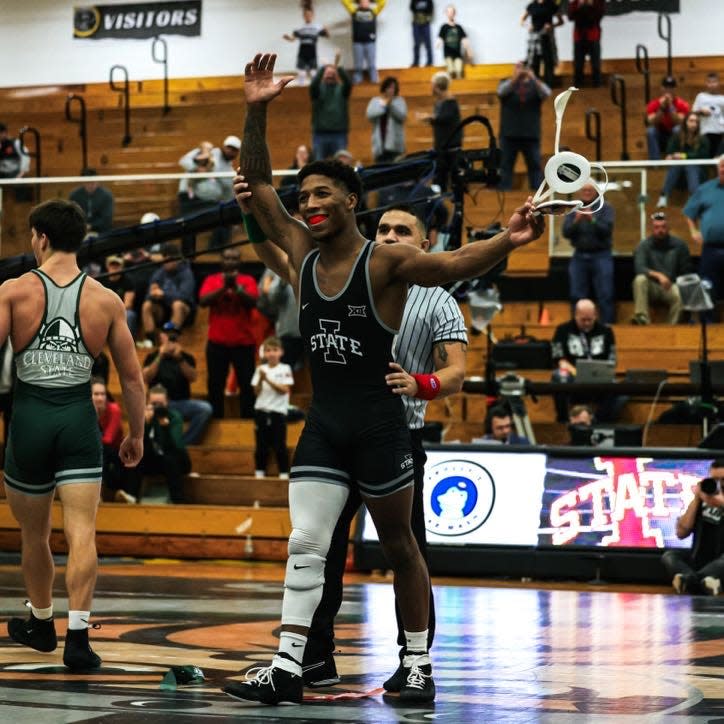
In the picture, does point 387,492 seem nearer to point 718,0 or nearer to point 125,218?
point 125,218

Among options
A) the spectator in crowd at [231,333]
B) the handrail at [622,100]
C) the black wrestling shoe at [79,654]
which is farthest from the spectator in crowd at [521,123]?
the black wrestling shoe at [79,654]

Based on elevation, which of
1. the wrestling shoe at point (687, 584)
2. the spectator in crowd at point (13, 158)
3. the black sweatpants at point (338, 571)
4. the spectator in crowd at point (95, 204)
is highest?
the spectator in crowd at point (13, 158)

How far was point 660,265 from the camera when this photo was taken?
55.9ft

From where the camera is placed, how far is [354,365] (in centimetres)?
570

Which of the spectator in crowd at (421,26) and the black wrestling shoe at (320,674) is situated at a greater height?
the spectator in crowd at (421,26)

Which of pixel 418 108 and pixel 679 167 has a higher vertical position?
pixel 418 108

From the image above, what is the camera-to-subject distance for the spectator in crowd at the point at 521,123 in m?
19.1

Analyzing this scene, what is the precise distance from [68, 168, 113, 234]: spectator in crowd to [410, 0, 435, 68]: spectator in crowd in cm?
1092

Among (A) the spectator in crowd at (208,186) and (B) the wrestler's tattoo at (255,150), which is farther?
(A) the spectator in crowd at (208,186)

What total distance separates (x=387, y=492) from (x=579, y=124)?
17877mm

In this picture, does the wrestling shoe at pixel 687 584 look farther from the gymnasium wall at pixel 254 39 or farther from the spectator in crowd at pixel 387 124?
the gymnasium wall at pixel 254 39

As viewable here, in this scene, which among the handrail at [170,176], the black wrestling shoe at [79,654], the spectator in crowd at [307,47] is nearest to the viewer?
the black wrestling shoe at [79,654]

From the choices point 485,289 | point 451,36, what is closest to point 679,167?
point 485,289

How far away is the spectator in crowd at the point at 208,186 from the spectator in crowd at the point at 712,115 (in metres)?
6.18
